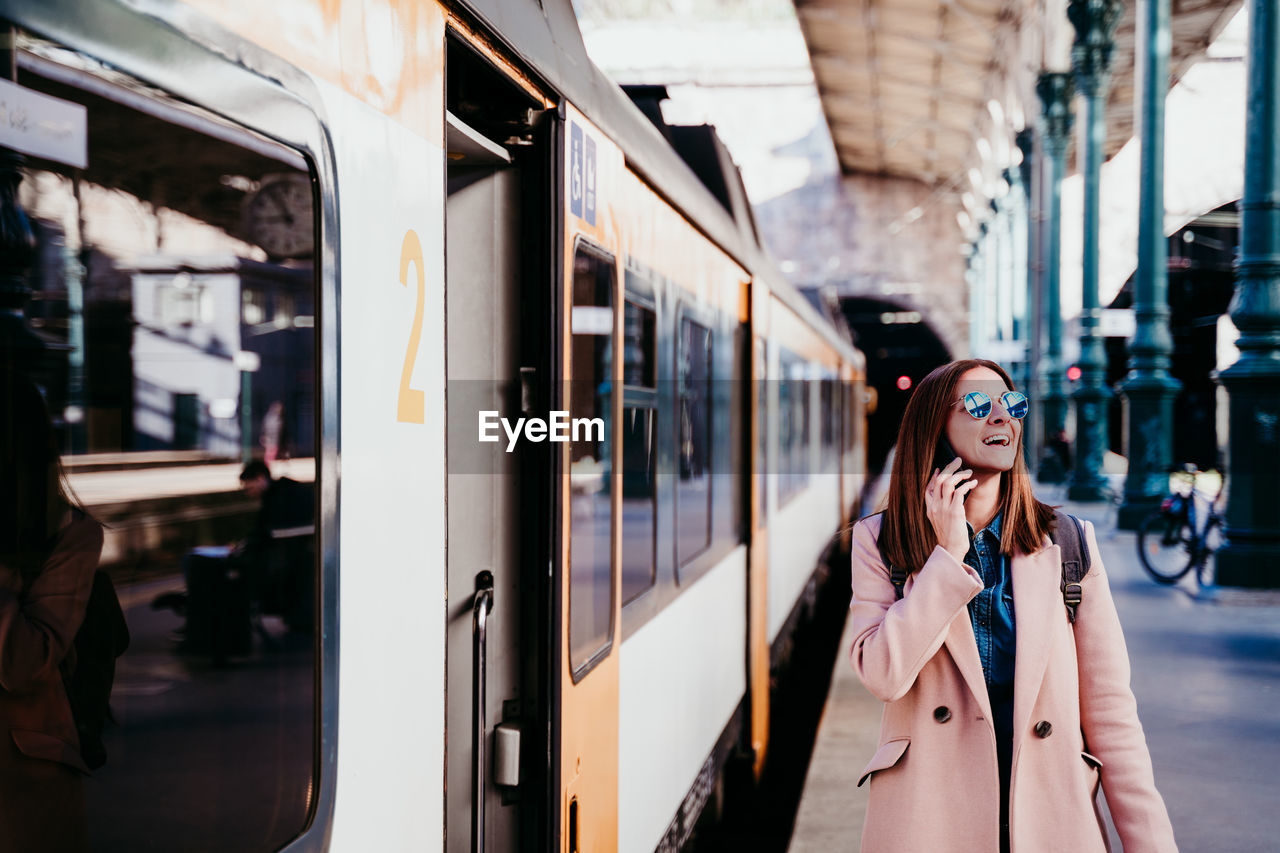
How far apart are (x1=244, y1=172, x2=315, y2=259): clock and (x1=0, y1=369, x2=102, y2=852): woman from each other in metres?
0.44

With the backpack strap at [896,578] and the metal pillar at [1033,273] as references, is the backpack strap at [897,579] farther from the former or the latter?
the metal pillar at [1033,273]

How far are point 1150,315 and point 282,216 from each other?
52.9 ft

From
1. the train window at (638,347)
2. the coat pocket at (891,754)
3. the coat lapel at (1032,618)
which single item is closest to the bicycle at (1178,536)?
the train window at (638,347)

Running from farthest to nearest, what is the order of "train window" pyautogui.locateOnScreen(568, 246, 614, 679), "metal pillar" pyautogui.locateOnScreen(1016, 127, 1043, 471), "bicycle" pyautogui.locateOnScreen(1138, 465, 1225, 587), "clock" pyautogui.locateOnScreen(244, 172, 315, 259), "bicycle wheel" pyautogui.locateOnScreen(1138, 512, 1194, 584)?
1. "metal pillar" pyautogui.locateOnScreen(1016, 127, 1043, 471)
2. "bicycle wheel" pyautogui.locateOnScreen(1138, 512, 1194, 584)
3. "bicycle" pyautogui.locateOnScreen(1138, 465, 1225, 587)
4. "train window" pyautogui.locateOnScreen(568, 246, 614, 679)
5. "clock" pyautogui.locateOnScreen(244, 172, 315, 259)

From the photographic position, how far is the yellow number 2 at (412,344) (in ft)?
6.82

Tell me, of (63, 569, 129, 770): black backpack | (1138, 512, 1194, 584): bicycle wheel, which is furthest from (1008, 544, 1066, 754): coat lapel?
(1138, 512, 1194, 584): bicycle wheel

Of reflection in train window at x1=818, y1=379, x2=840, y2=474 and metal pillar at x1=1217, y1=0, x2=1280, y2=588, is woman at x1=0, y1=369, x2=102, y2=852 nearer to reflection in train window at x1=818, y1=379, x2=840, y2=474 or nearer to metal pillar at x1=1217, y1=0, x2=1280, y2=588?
metal pillar at x1=1217, y1=0, x2=1280, y2=588

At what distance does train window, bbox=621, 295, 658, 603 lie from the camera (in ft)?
12.5

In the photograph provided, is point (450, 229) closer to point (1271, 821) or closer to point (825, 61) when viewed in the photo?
point (1271, 821)

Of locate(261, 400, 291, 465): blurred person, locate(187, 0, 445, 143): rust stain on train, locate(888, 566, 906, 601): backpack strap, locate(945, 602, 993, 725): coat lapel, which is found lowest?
locate(945, 602, 993, 725): coat lapel

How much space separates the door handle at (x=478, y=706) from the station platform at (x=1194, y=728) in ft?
4.86

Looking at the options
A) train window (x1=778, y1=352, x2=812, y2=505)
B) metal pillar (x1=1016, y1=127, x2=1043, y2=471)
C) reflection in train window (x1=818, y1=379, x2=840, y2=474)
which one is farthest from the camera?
metal pillar (x1=1016, y1=127, x2=1043, y2=471)

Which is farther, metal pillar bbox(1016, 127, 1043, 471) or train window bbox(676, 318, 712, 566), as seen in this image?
metal pillar bbox(1016, 127, 1043, 471)

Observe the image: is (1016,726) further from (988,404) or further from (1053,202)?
(1053,202)
